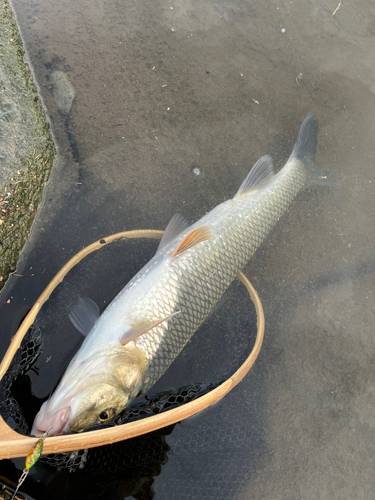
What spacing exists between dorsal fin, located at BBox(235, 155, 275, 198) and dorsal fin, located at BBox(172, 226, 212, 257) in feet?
2.00

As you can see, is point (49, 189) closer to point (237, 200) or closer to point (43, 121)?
point (43, 121)

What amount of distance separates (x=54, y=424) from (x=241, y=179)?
8.11ft

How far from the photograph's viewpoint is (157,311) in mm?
2066

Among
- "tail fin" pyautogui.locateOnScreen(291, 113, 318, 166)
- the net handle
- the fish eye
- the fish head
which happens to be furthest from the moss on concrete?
"tail fin" pyautogui.locateOnScreen(291, 113, 318, 166)

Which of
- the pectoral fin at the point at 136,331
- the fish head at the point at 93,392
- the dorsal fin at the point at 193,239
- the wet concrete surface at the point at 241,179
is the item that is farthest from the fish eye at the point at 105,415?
the dorsal fin at the point at 193,239

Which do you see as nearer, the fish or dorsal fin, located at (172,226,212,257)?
the fish

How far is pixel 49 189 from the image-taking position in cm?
273

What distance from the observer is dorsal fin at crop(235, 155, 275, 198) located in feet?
8.77

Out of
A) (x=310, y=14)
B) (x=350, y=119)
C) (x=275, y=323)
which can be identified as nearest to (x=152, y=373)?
(x=275, y=323)

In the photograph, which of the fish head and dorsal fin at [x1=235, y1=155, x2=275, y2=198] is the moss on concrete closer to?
the fish head

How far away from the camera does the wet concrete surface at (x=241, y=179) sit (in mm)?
2469

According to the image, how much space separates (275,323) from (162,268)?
4.00 ft

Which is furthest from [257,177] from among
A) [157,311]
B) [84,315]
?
[84,315]

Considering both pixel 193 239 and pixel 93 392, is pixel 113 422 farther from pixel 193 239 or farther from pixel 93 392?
pixel 193 239
